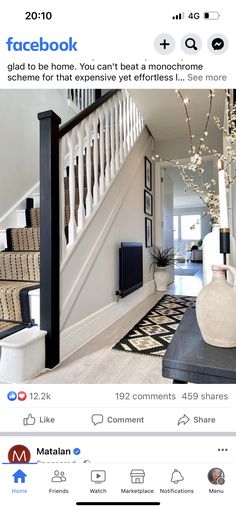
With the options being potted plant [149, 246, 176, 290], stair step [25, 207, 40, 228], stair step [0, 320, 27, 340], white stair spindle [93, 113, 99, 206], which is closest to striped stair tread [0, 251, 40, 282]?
stair step [0, 320, 27, 340]

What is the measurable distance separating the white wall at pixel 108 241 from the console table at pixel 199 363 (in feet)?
3.03

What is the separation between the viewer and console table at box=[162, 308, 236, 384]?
41cm

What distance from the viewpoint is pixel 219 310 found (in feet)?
1.48

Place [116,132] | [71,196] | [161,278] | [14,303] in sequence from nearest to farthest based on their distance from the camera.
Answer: [14,303]
[71,196]
[116,132]
[161,278]
